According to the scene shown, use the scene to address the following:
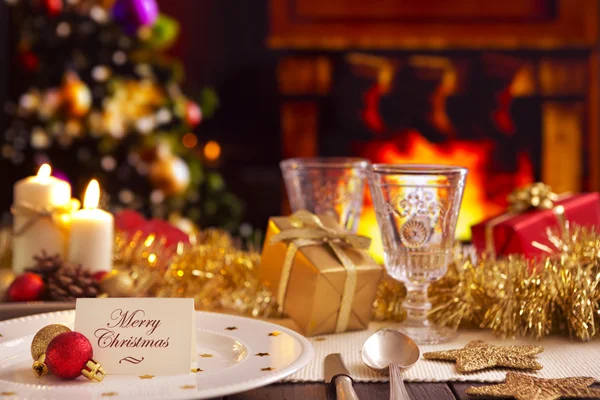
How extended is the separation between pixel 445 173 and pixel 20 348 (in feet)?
1.92

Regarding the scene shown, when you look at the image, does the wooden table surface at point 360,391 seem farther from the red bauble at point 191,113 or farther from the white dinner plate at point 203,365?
the red bauble at point 191,113

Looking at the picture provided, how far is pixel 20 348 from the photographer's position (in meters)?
0.85

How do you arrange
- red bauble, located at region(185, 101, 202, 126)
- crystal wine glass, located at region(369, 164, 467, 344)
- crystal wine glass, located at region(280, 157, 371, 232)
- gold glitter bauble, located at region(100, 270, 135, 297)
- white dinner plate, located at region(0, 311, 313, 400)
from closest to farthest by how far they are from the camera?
white dinner plate, located at region(0, 311, 313, 400)
crystal wine glass, located at region(369, 164, 467, 344)
gold glitter bauble, located at region(100, 270, 135, 297)
crystal wine glass, located at region(280, 157, 371, 232)
red bauble, located at region(185, 101, 202, 126)

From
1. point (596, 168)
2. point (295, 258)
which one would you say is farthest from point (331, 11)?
point (295, 258)

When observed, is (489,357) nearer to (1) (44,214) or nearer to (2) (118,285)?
(2) (118,285)

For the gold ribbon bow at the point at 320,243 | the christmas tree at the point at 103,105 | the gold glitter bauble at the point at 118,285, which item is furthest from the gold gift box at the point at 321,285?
the christmas tree at the point at 103,105

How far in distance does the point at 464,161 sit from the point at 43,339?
2996 mm

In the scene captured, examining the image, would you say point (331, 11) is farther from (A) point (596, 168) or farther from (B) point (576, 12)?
(A) point (596, 168)

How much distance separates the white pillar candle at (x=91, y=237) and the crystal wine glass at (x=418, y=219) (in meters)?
0.50

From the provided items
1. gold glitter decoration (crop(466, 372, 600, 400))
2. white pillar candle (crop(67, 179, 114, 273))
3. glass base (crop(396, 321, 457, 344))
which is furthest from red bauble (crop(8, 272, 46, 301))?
gold glitter decoration (crop(466, 372, 600, 400))

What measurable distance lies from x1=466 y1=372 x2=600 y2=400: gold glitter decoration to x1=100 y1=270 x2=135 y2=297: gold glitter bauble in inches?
21.8

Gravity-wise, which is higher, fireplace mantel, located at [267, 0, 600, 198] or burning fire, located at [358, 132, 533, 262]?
fireplace mantel, located at [267, 0, 600, 198]

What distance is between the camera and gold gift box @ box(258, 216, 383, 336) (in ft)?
3.43

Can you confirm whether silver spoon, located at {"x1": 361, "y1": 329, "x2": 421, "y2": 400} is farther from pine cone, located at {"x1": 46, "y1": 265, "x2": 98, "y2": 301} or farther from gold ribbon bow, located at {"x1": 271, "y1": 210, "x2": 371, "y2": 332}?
pine cone, located at {"x1": 46, "y1": 265, "x2": 98, "y2": 301}
